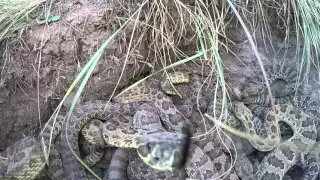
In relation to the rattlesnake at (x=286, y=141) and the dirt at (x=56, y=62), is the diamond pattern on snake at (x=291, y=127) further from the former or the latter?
the dirt at (x=56, y=62)

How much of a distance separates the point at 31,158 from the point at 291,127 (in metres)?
2.72

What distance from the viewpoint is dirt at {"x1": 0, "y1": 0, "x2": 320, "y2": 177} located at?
3.94m

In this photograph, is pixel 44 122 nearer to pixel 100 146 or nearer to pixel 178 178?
pixel 100 146

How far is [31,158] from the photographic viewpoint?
375 cm

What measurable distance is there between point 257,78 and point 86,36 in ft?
6.30

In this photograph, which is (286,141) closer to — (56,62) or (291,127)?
(291,127)

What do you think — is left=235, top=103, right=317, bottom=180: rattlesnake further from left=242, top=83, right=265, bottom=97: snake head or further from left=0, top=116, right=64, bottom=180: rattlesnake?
left=0, top=116, right=64, bottom=180: rattlesnake

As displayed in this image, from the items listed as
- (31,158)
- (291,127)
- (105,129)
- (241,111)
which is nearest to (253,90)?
(241,111)

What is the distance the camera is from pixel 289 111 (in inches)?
177

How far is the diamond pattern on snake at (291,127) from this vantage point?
4.12 meters

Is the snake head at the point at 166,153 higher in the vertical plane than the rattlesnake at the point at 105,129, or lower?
higher

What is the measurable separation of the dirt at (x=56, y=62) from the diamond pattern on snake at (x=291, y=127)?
1.37 m

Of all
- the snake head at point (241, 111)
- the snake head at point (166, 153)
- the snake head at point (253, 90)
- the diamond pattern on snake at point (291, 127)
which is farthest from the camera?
the snake head at point (253, 90)

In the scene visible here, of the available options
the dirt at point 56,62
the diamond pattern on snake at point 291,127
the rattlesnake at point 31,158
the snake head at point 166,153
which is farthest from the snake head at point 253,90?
the rattlesnake at point 31,158
